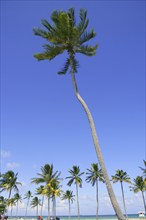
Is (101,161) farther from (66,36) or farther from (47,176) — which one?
(47,176)

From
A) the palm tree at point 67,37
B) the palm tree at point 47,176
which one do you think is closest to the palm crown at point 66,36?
the palm tree at point 67,37

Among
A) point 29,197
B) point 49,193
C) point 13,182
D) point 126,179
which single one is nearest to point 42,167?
point 49,193

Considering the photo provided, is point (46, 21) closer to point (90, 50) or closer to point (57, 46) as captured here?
point (57, 46)

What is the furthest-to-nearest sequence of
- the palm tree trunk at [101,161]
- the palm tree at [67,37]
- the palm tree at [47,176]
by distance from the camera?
the palm tree at [47,176] < the palm tree at [67,37] < the palm tree trunk at [101,161]

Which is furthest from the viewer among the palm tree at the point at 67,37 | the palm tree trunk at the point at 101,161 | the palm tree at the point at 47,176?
the palm tree at the point at 47,176

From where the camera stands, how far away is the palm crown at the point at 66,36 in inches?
596

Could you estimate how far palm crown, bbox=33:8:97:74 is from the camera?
596 inches

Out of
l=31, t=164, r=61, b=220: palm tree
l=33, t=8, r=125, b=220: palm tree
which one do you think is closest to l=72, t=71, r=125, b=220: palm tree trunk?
l=33, t=8, r=125, b=220: palm tree

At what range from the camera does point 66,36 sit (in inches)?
607

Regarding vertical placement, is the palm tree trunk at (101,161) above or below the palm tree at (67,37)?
below

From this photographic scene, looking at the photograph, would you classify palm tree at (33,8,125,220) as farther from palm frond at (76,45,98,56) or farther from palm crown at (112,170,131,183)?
palm crown at (112,170,131,183)

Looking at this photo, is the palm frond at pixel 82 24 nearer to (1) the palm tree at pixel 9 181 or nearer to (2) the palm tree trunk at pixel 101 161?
(2) the palm tree trunk at pixel 101 161

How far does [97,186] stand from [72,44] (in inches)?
1903

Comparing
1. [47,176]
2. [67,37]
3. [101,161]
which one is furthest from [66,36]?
[47,176]
